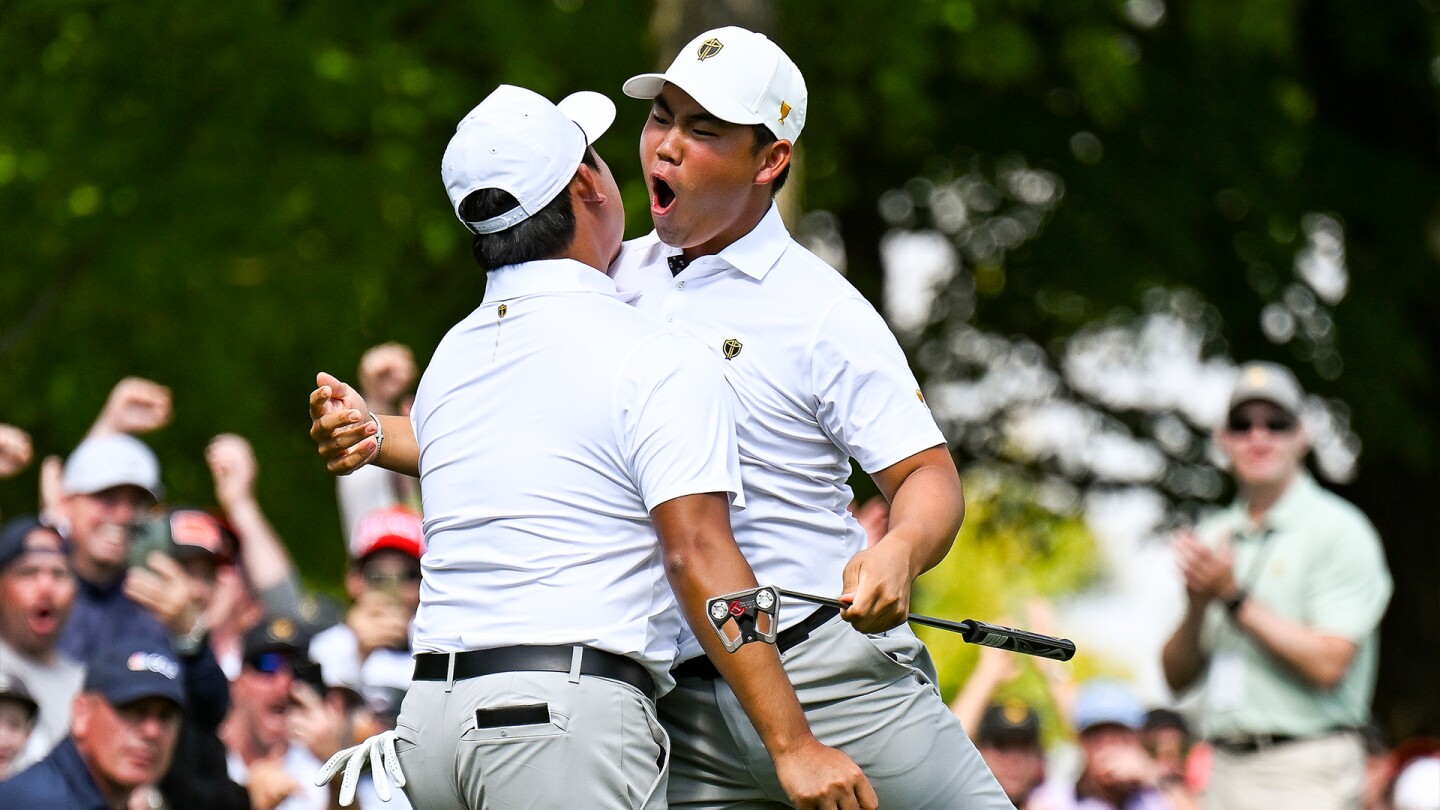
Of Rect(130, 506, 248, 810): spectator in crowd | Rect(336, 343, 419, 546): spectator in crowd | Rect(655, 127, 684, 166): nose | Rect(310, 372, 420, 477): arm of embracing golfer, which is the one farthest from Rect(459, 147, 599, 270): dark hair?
Rect(130, 506, 248, 810): spectator in crowd

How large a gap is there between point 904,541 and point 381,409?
12.2 ft

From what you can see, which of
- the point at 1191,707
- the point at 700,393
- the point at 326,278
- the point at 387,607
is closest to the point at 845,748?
the point at 700,393

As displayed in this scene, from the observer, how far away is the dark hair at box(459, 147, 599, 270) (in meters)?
3.79

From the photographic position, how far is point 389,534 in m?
6.75

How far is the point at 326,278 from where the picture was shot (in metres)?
10.4

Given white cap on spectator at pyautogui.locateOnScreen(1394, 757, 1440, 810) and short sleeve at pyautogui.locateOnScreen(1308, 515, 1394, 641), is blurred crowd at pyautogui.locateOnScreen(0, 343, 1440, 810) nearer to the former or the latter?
white cap on spectator at pyautogui.locateOnScreen(1394, 757, 1440, 810)

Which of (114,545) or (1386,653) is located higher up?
(114,545)

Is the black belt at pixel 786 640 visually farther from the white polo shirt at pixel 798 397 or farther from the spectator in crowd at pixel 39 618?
the spectator in crowd at pixel 39 618

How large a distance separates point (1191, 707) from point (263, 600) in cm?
367

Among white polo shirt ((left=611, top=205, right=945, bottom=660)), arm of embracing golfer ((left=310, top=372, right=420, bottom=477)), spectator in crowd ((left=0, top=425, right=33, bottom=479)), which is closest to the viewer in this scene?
white polo shirt ((left=611, top=205, right=945, bottom=660))

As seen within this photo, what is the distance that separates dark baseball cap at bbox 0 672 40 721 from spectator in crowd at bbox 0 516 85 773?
30 cm

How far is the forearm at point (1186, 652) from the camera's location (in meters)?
6.82

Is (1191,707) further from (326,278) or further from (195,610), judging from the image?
(326,278)

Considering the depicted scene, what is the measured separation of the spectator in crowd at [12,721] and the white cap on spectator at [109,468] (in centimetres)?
102
